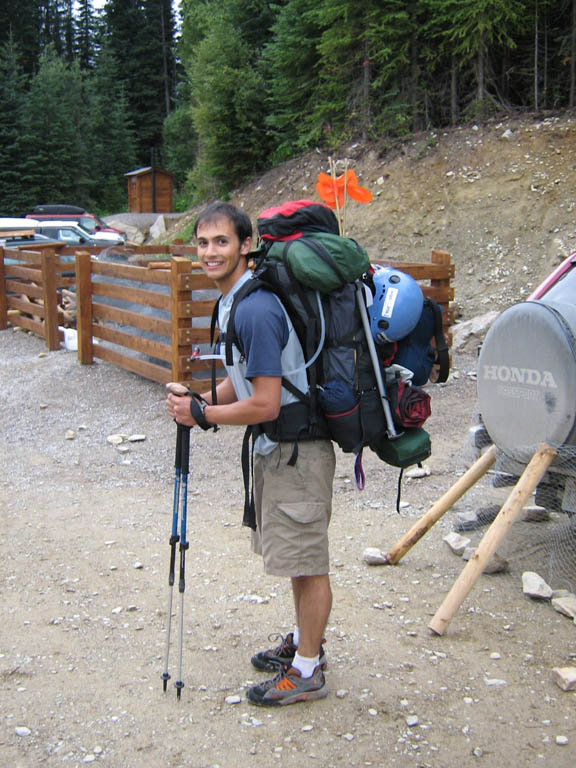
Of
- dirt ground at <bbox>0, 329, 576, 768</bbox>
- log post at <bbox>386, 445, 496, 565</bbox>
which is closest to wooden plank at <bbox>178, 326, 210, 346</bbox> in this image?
dirt ground at <bbox>0, 329, 576, 768</bbox>

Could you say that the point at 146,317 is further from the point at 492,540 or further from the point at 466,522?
the point at 492,540

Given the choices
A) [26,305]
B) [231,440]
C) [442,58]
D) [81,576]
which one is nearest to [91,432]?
[231,440]

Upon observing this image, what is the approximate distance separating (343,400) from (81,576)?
238cm

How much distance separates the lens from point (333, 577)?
4594mm

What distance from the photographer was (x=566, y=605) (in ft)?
13.3

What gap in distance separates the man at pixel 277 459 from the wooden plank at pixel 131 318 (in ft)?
17.7

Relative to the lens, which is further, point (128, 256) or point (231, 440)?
point (128, 256)

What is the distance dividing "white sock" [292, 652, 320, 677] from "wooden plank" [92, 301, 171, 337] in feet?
18.3

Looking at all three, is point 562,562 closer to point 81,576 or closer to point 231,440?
point 81,576

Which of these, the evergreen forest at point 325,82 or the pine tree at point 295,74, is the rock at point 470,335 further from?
the pine tree at point 295,74

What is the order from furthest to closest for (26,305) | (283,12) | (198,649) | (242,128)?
1. (242,128)
2. (283,12)
3. (26,305)
4. (198,649)

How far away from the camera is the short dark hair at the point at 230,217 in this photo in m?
3.16

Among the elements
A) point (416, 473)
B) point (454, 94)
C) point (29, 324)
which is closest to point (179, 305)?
point (416, 473)

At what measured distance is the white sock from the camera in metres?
3.30
